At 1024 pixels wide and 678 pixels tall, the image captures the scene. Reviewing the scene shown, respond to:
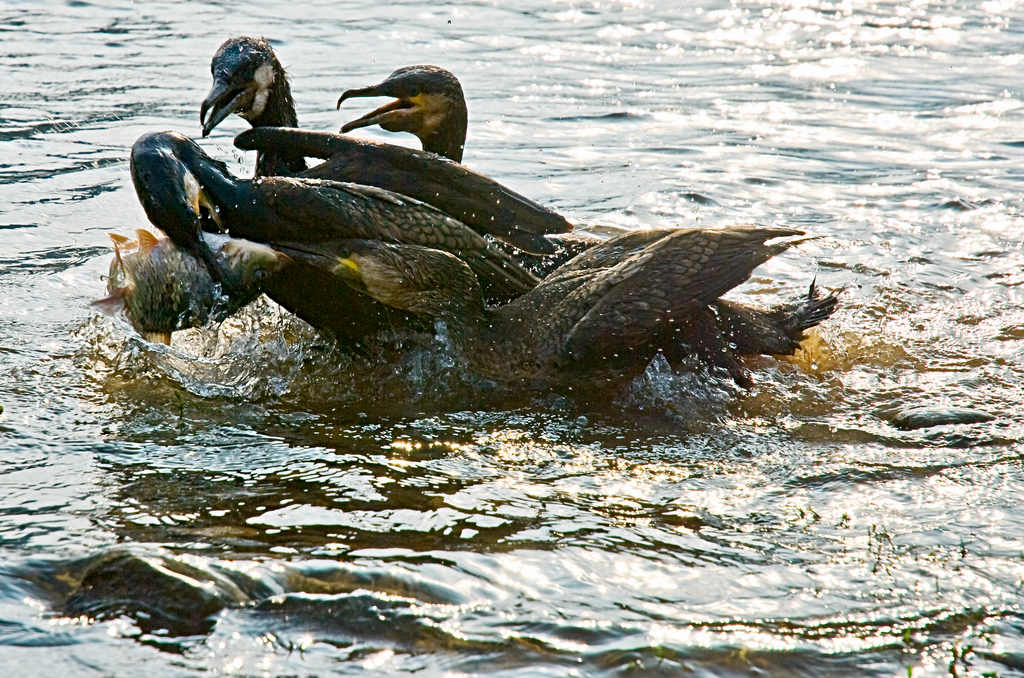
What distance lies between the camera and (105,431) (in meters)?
5.64

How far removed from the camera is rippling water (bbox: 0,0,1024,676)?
398 centimetres

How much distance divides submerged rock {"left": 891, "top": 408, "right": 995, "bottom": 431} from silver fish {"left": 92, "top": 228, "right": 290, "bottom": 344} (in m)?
3.10

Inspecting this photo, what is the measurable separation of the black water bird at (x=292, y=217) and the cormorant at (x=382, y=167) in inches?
14.8

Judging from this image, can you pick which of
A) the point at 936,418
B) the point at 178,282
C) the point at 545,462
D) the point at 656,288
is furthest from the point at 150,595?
Result: the point at 936,418

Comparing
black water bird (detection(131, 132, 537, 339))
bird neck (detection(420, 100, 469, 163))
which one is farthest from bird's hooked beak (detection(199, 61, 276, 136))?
bird neck (detection(420, 100, 469, 163))

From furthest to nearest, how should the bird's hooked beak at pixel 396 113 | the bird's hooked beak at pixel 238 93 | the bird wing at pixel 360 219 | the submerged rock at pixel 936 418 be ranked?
1. the bird's hooked beak at pixel 396 113
2. the bird's hooked beak at pixel 238 93
3. the submerged rock at pixel 936 418
4. the bird wing at pixel 360 219

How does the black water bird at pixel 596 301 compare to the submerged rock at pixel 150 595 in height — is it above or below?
above

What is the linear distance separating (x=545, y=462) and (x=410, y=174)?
5.93ft

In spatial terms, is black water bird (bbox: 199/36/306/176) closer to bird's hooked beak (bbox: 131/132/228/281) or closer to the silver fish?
bird's hooked beak (bbox: 131/132/228/281)

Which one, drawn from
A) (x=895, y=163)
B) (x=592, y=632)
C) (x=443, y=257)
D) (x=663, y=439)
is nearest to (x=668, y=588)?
(x=592, y=632)

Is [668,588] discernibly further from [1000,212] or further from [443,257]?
[1000,212]

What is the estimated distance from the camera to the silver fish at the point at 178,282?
5223 millimetres

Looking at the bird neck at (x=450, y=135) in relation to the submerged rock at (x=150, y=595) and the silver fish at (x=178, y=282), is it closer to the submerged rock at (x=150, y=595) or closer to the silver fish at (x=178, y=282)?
the silver fish at (x=178, y=282)

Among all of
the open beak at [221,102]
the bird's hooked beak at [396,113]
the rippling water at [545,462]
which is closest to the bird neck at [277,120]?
the open beak at [221,102]
